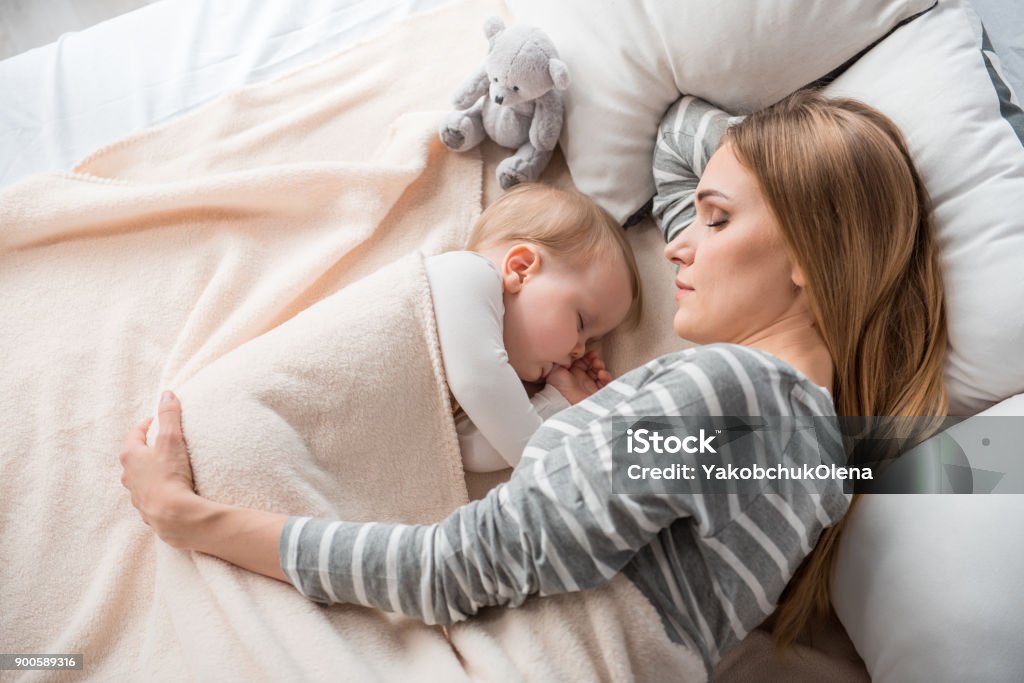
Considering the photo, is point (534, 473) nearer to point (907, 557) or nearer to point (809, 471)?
point (809, 471)

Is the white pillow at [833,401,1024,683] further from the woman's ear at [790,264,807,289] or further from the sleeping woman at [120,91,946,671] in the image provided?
the woman's ear at [790,264,807,289]

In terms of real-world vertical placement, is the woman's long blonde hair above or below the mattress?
below

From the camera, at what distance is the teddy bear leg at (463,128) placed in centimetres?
157

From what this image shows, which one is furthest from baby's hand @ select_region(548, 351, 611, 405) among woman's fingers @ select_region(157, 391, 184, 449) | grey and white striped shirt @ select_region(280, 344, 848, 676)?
woman's fingers @ select_region(157, 391, 184, 449)

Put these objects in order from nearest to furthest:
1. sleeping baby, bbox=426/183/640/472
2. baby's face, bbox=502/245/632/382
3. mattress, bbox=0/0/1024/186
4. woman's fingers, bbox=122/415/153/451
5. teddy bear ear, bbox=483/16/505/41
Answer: woman's fingers, bbox=122/415/153/451, sleeping baby, bbox=426/183/640/472, baby's face, bbox=502/245/632/382, teddy bear ear, bbox=483/16/505/41, mattress, bbox=0/0/1024/186

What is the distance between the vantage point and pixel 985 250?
118 cm

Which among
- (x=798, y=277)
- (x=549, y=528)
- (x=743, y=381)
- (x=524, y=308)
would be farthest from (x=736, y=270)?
(x=549, y=528)

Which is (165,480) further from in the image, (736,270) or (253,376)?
(736,270)

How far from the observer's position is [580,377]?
148 cm

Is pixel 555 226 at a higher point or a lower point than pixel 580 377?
higher

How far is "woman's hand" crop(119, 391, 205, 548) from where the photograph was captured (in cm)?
110

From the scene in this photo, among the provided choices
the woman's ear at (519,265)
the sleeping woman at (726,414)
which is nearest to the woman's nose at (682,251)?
the sleeping woman at (726,414)

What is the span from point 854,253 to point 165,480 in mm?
1008

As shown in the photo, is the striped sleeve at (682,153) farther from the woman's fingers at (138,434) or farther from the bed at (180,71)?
the woman's fingers at (138,434)
